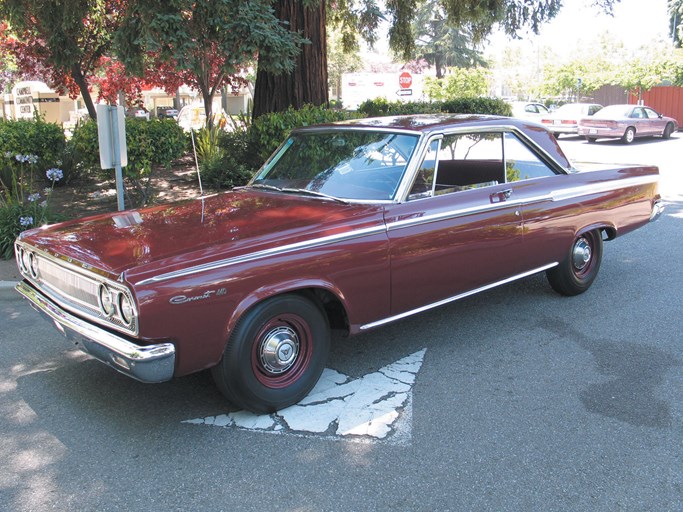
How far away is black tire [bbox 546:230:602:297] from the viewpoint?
18.2ft

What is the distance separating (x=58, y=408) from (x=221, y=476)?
1.35m

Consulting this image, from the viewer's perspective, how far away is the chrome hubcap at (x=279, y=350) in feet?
11.7

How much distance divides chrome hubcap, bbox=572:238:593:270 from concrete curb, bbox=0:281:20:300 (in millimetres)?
5344

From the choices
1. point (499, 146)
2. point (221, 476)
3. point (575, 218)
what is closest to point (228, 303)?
point (221, 476)

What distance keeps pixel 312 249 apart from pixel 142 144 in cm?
516

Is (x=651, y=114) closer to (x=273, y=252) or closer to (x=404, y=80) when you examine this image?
(x=404, y=80)

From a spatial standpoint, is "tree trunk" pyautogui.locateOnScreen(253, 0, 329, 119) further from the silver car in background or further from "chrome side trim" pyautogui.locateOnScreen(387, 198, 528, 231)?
the silver car in background

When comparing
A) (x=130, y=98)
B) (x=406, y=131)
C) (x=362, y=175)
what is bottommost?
(x=362, y=175)

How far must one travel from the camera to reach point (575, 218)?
17.5 feet

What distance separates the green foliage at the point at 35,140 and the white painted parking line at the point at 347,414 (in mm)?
6147

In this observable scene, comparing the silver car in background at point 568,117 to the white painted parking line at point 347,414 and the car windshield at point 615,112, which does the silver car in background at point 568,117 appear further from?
the white painted parking line at point 347,414

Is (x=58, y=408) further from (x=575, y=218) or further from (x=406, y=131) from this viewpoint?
(x=575, y=218)

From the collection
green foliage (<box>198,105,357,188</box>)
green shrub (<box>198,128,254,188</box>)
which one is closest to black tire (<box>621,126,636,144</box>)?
green foliage (<box>198,105,357,188</box>)

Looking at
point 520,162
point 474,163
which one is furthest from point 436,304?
point 520,162
